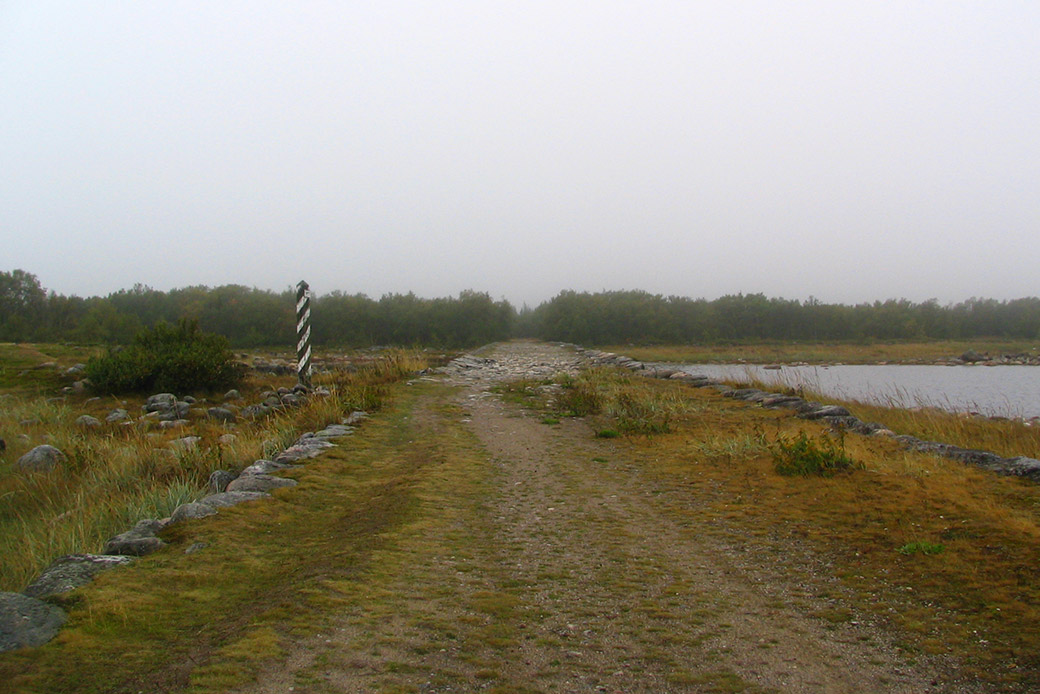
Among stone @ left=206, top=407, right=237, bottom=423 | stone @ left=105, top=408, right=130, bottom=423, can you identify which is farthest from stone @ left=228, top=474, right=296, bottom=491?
stone @ left=105, top=408, right=130, bottom=423

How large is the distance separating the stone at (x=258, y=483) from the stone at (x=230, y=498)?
0.17m

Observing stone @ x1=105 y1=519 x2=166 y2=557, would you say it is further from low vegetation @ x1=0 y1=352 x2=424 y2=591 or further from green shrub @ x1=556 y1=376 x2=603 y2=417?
green shrub @ x1=556 y1=376 x2=603 y2=417

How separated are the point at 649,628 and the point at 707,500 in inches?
110

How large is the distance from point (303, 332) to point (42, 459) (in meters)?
7.30

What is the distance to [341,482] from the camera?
239 inches

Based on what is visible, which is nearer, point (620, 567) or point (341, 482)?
point (620, 567)

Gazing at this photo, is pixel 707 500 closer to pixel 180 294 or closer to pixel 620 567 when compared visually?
pixel 620 567

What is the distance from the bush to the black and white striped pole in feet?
5.57

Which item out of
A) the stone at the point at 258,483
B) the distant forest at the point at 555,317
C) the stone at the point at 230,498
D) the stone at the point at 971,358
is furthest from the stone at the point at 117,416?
the stone at the point at 971,358

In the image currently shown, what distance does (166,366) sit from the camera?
13.2 metres

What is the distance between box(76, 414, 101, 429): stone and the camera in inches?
378

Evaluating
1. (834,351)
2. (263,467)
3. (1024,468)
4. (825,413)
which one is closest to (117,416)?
(263,467)

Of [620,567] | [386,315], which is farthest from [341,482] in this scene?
[386,315]

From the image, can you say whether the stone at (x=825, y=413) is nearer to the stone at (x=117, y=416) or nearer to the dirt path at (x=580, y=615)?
the dirt path at (x=580, y=615)
